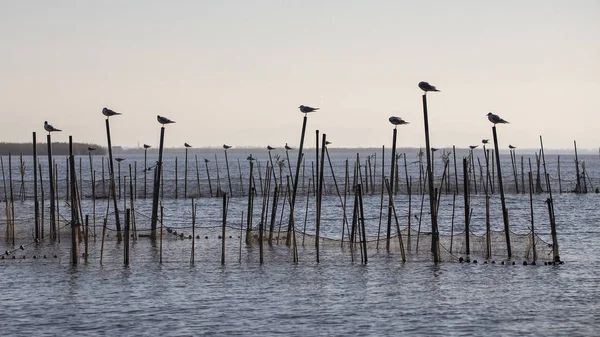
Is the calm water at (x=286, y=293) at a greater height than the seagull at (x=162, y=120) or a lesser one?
lesser

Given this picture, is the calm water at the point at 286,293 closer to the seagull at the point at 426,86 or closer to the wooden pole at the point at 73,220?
the wooden pole at the point at 73,220

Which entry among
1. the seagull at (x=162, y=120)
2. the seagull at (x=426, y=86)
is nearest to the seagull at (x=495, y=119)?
the seagull at (x=426, y=86)

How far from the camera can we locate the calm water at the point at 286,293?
15.7 metres

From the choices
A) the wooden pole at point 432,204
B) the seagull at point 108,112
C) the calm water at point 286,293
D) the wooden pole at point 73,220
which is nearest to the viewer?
the calm water at point 286,293

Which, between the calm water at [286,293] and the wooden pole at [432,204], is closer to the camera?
the calm water at [286,293]

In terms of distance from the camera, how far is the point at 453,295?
60.8 feet

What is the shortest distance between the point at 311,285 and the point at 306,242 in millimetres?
7243

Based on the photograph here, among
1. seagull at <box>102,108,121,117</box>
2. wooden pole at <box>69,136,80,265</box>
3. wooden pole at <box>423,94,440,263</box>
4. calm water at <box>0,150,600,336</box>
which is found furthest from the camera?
seagull at <box>102,108,121,117</box>

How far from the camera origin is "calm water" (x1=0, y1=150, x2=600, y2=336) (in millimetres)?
15727

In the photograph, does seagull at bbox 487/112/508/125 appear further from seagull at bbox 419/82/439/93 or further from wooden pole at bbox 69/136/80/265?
wooden pole at bbox 69/136/80/265

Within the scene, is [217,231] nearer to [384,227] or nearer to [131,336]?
[384,227]

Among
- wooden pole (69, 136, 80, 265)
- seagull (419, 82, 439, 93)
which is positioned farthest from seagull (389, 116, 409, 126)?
wooden pole (69, 136, 80, 265)

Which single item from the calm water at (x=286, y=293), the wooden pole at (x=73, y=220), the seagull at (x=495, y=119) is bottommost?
the calm water at (x=286, y=293)

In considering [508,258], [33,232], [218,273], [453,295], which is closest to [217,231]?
[33,232]
